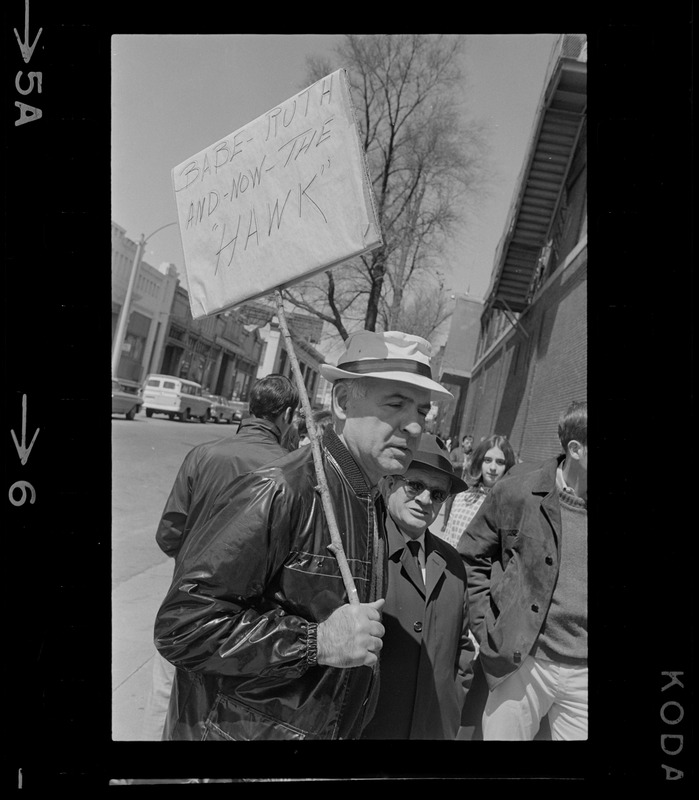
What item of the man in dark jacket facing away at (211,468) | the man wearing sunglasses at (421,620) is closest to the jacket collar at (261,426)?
the man in dark jacket facing away at (211,468)

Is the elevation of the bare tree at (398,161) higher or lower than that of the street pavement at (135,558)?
higher

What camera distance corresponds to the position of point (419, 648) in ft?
7.13

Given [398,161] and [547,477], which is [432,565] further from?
[398,161]

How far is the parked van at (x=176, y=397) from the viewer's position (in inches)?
118

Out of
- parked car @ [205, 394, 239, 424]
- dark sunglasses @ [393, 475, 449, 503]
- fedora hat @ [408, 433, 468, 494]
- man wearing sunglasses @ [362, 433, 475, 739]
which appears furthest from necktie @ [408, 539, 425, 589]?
parked car @ [205, 394, 239, 424]

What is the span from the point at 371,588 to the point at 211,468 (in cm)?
107

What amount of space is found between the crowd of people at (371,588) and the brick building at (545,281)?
1.43 metres

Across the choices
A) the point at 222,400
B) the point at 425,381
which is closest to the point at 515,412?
the point at 222,400

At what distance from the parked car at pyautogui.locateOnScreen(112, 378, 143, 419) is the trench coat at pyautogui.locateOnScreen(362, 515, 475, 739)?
3.55ft
